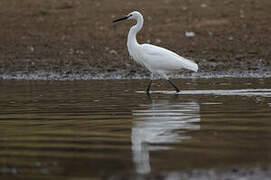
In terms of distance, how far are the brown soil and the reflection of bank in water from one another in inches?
263

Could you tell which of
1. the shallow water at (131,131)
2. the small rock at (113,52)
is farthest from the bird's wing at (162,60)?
the small rock at (113,52)

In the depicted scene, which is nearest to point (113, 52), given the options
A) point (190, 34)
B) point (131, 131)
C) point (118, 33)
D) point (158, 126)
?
point (118, 33)

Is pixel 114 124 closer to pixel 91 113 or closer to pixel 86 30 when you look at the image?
pixel 91 113

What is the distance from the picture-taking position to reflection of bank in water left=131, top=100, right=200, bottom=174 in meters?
5.80

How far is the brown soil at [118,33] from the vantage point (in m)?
16.8

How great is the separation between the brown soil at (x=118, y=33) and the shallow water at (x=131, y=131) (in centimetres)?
445

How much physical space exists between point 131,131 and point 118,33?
498 inches

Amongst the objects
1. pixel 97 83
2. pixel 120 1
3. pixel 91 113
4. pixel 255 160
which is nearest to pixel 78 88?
pixel 97 83

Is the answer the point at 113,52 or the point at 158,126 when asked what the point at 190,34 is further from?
the point at 158,126

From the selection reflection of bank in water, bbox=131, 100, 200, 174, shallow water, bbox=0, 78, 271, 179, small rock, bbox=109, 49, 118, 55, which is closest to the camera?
shallow water, bbox=0, 78, 271, 179

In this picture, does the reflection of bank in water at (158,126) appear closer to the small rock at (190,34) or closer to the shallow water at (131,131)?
the shallow water at (131,131)

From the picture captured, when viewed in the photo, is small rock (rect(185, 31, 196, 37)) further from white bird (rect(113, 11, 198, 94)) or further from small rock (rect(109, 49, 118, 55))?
white bird (rect(113, 11, 198, 94))

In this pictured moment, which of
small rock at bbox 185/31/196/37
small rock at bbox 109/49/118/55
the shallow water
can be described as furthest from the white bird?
small rock at bbox 185/31/196/37

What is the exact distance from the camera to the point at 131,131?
23.2 ft
